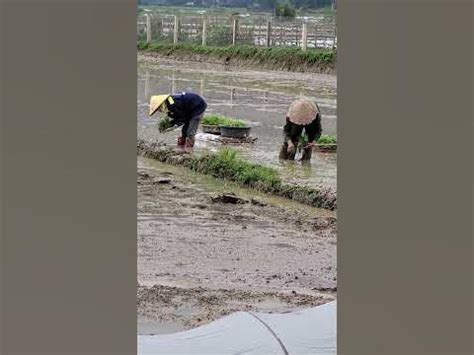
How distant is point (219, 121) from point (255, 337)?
18.5 feet

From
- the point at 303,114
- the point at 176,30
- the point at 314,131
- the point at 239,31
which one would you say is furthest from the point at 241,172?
the point at 176,30

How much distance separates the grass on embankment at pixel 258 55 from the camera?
1045 centimetres

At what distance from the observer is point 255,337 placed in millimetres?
2984

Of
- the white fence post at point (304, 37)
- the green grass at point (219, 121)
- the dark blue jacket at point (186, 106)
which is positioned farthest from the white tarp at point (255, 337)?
the white fence post at point (304, 37)

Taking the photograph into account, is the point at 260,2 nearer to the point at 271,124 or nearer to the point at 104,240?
the point at 271,124

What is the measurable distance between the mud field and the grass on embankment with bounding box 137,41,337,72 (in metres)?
3.52

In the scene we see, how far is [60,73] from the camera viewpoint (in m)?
1.60

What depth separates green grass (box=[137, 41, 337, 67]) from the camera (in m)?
10.5

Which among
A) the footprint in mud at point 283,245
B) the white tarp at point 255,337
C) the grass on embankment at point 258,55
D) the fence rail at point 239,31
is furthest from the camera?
the fence rail at point 239,31

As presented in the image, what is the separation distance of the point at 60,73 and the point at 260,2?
10.4 meters

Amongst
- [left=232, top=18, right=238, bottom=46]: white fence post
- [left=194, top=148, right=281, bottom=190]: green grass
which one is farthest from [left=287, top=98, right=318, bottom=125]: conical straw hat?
[left=232, top=18, right=238, bottom=46]: white fence post

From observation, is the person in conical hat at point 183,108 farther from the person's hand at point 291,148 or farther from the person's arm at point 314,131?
the person's arm at point 314,131

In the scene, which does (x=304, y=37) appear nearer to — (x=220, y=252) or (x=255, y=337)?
(x=220, y=252)

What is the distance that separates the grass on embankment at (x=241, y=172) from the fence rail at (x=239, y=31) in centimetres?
317
